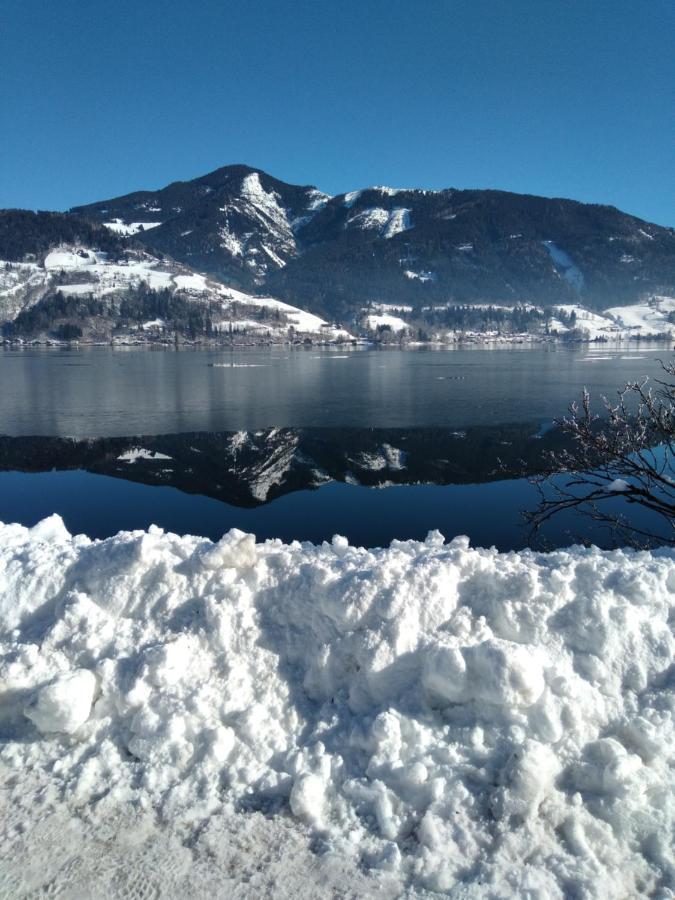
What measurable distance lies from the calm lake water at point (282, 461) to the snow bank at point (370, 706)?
454 inches

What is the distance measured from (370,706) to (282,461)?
24.1 meters

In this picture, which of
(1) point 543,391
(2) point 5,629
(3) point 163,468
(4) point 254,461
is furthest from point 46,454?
(1) point 543,391

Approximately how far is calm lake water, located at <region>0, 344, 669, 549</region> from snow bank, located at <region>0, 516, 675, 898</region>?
11.5m

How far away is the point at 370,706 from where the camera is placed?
6.30m

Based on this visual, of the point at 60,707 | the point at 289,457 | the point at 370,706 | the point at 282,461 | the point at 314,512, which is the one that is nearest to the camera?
the point at 60,707

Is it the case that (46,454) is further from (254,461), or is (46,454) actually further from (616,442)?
(616,442)

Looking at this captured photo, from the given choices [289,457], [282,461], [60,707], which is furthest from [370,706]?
[289,457]

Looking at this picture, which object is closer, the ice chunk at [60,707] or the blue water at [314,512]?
the ice chunk at [60,707]

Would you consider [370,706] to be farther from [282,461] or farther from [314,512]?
[282,461]

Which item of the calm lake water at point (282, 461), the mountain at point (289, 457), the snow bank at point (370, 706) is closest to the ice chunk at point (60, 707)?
the snow bank at point (370, 706)

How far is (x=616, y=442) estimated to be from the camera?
9.61 m

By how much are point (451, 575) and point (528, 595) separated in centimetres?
99

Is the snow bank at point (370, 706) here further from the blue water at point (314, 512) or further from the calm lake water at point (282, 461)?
the calm lake water at point (282, 461)

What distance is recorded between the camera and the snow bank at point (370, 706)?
5.08m
